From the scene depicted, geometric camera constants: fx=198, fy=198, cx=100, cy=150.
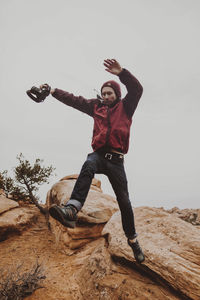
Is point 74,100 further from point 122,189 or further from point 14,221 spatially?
point 14,221

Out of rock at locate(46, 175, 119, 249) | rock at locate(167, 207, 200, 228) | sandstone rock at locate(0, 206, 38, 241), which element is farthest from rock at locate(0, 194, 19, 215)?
rock at locate(167, 207, 200, 228)

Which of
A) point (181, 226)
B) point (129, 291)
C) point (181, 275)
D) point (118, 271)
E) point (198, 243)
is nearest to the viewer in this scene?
point (181, 275)

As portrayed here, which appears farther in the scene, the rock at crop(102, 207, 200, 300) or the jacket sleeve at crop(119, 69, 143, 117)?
the rock at crop(102, 207, 200, 300)

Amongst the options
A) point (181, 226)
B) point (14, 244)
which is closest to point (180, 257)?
point (181, 226)

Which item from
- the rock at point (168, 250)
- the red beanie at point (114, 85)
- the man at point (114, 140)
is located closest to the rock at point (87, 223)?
the rock at point (168, 250)

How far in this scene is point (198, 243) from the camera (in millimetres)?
4703

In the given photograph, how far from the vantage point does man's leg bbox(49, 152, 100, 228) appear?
2857 mm

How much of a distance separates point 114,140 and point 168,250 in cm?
306

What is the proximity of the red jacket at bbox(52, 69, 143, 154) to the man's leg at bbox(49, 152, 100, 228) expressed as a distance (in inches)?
15.5

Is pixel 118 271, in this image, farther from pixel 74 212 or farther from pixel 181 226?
pixel 74 212

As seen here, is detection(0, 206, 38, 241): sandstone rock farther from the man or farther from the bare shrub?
the man

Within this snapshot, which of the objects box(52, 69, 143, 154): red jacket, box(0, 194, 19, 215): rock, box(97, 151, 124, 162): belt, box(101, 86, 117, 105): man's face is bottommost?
box(0, 194, 19, 215): rock

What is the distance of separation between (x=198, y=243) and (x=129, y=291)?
1.94m

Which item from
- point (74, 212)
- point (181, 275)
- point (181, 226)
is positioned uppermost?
point (74, 212)
